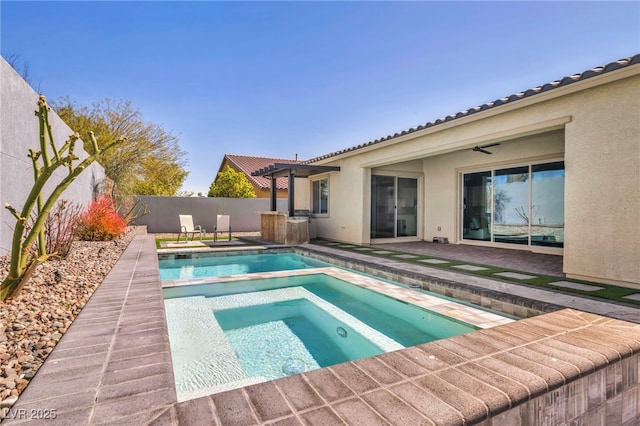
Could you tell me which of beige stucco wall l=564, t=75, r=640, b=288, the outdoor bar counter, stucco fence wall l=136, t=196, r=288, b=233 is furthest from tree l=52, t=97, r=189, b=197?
beige stucco wall l=564, t=75, r=640, b=288

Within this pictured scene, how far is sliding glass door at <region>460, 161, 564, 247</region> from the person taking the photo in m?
8.40

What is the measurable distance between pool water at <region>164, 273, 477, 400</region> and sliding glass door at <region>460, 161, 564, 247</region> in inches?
238

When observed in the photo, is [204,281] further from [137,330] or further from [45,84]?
[45,84]

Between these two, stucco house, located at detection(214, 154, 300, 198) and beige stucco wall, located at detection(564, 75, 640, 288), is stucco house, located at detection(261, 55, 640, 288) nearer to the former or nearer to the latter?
beige stucco wall, located at detection(564, 75, 640, 288)

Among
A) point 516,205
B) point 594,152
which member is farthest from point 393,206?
point 594,152

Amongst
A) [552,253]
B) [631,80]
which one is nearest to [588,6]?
[631,80]

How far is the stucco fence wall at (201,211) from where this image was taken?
1689cm

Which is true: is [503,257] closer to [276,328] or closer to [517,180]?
[517,180]

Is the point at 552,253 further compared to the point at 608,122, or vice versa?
the point at 552,253

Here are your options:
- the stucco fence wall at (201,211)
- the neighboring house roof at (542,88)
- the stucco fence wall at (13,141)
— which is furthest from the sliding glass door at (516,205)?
the stucco fence wall at (13,141)

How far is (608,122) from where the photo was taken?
16.2 ft

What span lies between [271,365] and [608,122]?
19.5 feet

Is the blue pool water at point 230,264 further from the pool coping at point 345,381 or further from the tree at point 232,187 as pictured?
the tree at point 232,187

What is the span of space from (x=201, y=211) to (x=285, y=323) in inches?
576
